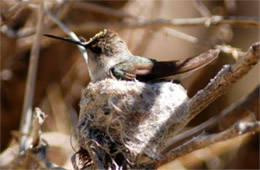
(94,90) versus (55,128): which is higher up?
(55,128)

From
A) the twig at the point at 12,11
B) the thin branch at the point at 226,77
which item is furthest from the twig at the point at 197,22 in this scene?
the twig at the point at 12,11

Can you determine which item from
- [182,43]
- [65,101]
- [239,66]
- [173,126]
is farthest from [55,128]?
[239,66]


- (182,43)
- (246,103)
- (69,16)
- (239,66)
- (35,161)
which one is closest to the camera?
(239,66)

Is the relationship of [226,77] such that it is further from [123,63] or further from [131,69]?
[123,63]

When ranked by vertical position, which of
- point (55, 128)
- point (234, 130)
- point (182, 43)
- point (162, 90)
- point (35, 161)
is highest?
point (182, 43)

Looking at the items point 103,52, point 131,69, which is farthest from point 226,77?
point 103,52

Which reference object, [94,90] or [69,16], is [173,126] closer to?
[94,90]
